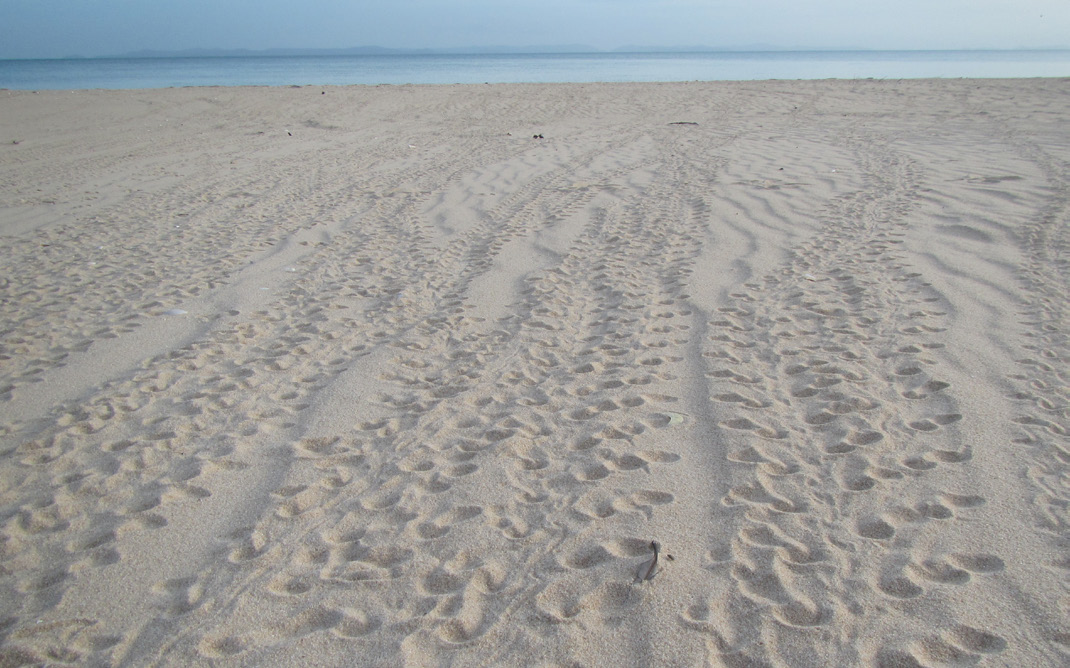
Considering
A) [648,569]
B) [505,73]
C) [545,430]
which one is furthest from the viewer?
[505,73]

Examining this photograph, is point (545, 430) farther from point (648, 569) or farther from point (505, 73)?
point (505, 73)

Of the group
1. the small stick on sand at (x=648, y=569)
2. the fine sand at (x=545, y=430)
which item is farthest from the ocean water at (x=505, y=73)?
the small stick on sand at (x=648, y=569)

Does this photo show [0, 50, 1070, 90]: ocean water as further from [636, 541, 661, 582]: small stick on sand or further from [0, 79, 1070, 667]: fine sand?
[636, 541, 661, 582]: small stick on sand

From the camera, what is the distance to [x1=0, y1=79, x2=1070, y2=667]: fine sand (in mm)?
1603

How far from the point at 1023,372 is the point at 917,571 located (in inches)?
58.3

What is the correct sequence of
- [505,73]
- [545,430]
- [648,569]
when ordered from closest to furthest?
[648,569], [545,430], [505,73]

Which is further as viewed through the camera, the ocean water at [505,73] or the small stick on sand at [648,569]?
the ocean water at [505,73]

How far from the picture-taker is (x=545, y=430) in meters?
2.45

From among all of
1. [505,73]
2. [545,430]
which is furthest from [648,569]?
[505,73]

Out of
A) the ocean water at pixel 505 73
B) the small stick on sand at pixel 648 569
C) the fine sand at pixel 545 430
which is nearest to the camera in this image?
the fine sand at pixel 545 430

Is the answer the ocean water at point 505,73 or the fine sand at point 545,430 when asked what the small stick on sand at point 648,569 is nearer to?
the fine sand at point 545,430

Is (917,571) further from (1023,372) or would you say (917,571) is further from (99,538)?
(99,538)

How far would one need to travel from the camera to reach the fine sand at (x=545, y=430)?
63.1 inches

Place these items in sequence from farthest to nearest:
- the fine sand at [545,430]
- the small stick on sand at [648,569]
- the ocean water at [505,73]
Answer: the ocean water at [505,73] < the small stick on sand at [648,569] < the fine sand at [545,430]
